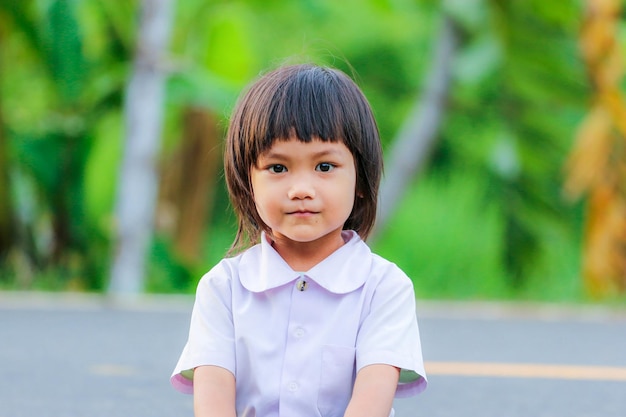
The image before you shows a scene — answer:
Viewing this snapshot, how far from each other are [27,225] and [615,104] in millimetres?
5532

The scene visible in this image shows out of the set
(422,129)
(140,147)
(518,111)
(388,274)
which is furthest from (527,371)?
(518,111)

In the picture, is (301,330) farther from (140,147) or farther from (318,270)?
(140,147)

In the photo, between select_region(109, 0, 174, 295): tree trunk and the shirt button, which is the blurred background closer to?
select_region(109, 0, 174, 295): tree trunk

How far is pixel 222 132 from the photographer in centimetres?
Answer: 966

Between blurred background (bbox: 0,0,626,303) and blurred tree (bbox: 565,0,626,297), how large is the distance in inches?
0.5

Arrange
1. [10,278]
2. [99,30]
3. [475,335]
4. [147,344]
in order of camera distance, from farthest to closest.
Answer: [99,30] → [10,278] → [475,335] → [147,344]

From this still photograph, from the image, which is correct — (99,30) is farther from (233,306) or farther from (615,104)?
(233,306)

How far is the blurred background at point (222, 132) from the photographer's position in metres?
9.16

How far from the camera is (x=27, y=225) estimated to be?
10961 millimetres

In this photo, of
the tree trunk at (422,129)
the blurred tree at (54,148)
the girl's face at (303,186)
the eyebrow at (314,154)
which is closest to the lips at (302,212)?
the girl's face at (303,186)

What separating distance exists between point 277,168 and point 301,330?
1.00ft

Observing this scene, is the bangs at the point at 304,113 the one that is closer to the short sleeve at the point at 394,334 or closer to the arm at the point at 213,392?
the short sleeve at the point at 394,334

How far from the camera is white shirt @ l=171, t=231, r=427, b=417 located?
2.13 meters

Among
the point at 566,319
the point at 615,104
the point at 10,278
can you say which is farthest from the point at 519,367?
the point at 10,278
